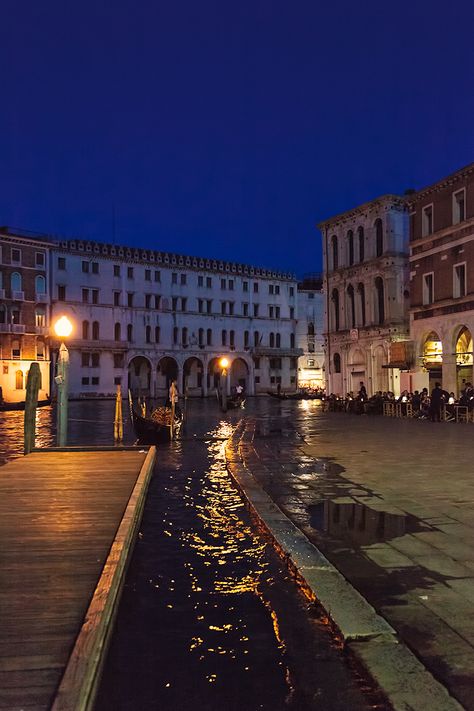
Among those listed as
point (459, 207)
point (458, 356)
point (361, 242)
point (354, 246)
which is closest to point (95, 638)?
point (458, 356)

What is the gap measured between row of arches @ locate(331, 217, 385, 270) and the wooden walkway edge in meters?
34.1

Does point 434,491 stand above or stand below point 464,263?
below

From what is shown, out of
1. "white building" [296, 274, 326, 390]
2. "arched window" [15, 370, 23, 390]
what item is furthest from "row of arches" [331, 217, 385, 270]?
"white building" [296, 274, 326, 390]

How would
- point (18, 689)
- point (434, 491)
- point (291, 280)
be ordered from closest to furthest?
→ point (18, 689) → point (434, 491) → point (291, 280)

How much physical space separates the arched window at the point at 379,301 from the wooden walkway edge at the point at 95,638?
33.3 metres

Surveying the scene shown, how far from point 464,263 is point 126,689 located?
25.5 meters

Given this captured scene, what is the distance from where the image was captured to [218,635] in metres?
3.93

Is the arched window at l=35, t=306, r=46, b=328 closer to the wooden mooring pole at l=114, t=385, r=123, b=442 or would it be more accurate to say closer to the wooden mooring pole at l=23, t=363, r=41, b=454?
the wooden mooring pole at l=114, t=385, r=123, b=442

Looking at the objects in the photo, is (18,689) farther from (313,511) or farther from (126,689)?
(313,511)

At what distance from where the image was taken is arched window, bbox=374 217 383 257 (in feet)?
122

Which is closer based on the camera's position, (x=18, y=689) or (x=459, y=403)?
(x=18, y=689)

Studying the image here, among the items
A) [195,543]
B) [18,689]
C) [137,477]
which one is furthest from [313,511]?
[18,689]

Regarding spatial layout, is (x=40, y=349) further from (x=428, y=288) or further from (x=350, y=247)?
(x=428, y=288)

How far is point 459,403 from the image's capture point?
22.0 meters
